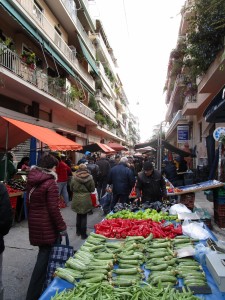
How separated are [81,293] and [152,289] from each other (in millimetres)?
657

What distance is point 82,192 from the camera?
23.7 feet

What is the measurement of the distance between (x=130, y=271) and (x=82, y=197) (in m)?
4.07

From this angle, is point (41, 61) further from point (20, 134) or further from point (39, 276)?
point (39, 276)

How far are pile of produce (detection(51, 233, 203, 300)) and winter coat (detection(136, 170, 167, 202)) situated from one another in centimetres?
266

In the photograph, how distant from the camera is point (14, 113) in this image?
46.1 ft

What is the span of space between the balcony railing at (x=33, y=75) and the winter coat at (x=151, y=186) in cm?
755

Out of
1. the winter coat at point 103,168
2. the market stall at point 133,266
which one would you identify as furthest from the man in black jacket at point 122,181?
the market stall at point 133,266

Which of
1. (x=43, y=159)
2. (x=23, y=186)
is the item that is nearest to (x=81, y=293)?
(x=43, y=159)

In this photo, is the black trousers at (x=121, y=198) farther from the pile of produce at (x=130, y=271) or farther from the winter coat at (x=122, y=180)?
the pile of produce at (x=130, y=271)

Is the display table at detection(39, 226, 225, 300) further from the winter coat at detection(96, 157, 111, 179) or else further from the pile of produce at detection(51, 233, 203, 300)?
the winter coat at detection(96, 157, 111, 179)

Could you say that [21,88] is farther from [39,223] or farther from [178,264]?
[178,264]

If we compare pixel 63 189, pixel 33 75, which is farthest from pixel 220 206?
pixel 33 75

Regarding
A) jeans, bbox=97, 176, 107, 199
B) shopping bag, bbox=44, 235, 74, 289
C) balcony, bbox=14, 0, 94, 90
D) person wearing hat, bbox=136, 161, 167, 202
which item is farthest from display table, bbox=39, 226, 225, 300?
balcony, bbox=14, 0, 94, 90

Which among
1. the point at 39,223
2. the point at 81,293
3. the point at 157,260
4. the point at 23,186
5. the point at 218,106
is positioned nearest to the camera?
the point at 81,293
